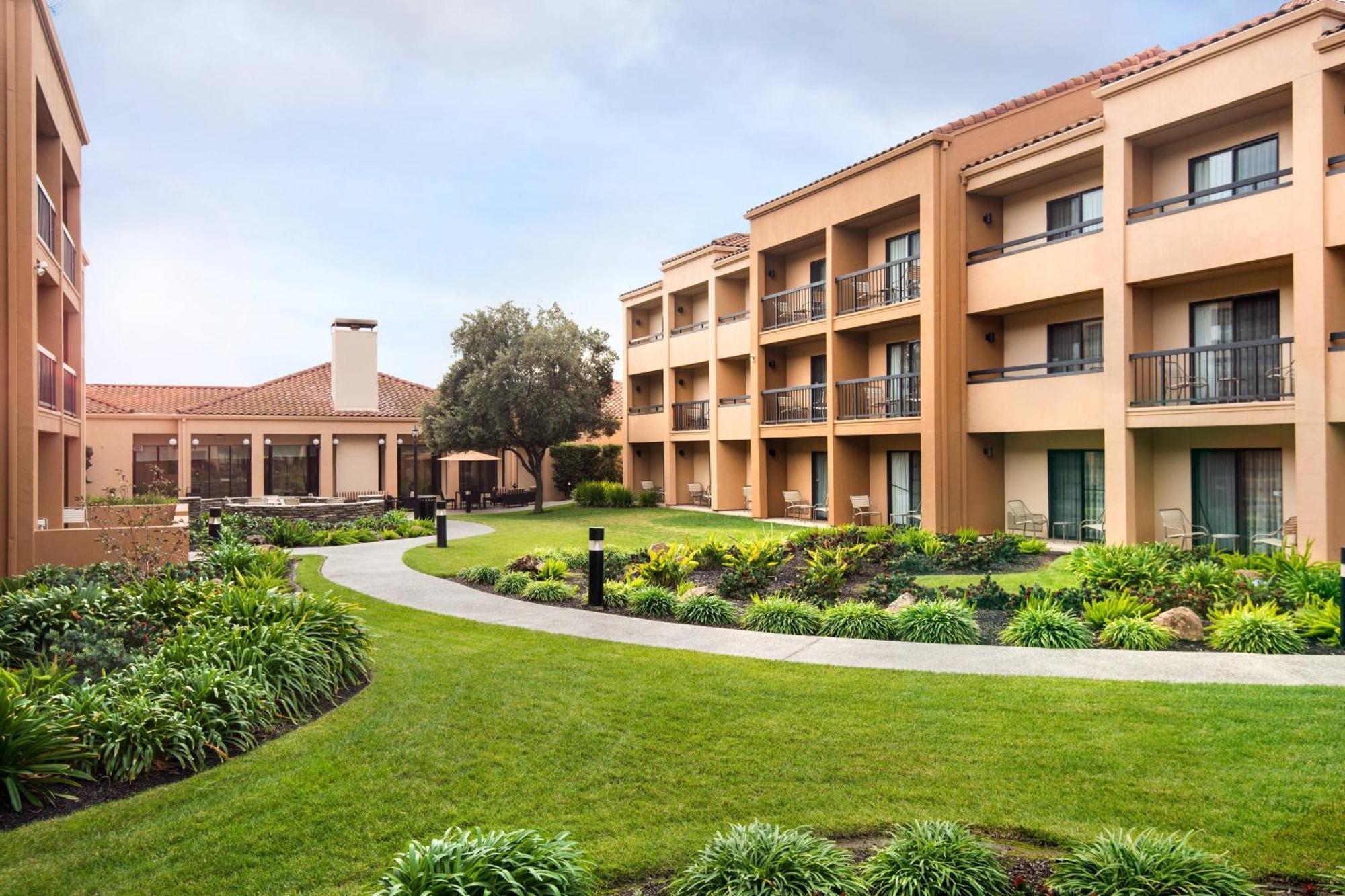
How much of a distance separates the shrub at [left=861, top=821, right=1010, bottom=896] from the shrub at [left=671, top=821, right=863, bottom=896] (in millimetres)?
134

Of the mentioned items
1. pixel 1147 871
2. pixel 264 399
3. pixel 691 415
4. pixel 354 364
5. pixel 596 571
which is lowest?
pixel 1147 871

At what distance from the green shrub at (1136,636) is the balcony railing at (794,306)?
49.9 feet

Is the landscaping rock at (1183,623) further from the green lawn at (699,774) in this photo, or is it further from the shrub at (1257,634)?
the green lawn at (699,774)

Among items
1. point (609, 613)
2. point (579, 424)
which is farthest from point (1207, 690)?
point (579, 424)

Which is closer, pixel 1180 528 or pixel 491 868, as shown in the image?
pixel 491 868

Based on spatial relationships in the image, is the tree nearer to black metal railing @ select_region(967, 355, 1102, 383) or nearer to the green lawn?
black metal railing @ select_region(967, 355, 1102, 383)

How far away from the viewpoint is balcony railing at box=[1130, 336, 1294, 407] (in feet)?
48.5

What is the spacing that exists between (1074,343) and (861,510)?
22.3 ft

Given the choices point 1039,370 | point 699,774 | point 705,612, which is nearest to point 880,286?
point 1039,370

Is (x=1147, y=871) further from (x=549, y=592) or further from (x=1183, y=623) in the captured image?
(x=549, y=592)

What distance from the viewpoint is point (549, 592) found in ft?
39.9

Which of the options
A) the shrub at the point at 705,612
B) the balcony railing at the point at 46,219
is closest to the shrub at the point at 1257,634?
the shrub at the point at 705,612

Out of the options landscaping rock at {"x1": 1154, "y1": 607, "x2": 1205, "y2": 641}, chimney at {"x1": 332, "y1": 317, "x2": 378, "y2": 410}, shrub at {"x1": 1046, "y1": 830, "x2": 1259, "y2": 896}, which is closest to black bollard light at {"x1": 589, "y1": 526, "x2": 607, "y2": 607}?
landscaping rock at {"x1": 1154, "y1": 607, "x2": 1205, "y2": 641}

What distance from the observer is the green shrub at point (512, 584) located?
12.8 metres
